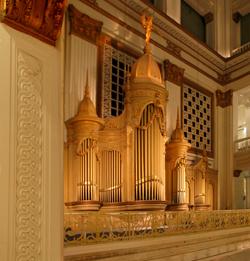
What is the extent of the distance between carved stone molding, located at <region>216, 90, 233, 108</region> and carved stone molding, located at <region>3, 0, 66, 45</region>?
9818 mm

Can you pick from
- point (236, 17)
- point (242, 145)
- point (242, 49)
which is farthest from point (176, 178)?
point (236, 17)

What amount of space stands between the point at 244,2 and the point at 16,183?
11975 millimetres

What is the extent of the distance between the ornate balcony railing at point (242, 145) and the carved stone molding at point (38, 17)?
1017 centimetres

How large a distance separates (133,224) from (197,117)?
6.23 m

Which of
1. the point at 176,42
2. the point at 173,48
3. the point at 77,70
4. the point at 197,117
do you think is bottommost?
the point at 197,117

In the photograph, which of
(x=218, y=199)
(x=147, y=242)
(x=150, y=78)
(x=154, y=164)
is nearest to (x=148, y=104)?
(x=150, y=78)

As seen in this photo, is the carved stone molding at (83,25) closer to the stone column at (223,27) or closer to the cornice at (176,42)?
the cornice at (176,42)

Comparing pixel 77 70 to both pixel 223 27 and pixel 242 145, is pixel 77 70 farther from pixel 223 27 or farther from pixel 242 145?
pixel 242 145

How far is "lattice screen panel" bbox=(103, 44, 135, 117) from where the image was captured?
7.91 metres

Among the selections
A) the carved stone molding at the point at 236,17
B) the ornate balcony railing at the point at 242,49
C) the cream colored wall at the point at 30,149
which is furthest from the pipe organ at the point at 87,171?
the carved stone molding at the point at 236,17

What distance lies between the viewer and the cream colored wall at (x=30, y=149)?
204 centimetres

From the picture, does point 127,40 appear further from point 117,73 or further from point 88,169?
point 88,169

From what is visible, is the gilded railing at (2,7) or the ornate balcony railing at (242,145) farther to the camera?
the ornate balcony railing at (242,145)

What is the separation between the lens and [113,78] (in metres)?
8.27
